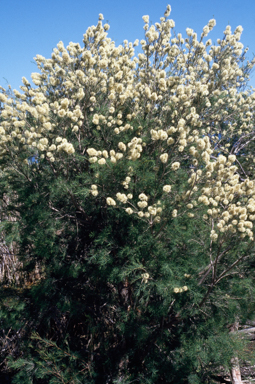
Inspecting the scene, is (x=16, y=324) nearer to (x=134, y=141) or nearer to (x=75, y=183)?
(x=75, y=183)

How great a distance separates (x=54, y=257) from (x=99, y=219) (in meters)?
0.72

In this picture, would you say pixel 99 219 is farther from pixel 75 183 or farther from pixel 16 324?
pixel 16 324

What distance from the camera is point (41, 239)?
3.57m

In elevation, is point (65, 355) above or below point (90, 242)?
below

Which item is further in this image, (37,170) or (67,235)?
(67,235)

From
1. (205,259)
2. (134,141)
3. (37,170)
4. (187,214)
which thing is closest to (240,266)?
(205,259)

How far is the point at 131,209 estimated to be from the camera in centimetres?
292

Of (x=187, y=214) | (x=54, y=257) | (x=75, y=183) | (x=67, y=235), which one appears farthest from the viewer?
(x=67, y=235)

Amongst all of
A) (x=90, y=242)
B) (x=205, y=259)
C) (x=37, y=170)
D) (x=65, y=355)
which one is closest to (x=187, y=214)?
(x=205, y=259)

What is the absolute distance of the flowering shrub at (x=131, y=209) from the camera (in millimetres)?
3150

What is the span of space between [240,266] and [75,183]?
2.10 m

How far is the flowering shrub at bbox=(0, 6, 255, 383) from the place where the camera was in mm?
3150

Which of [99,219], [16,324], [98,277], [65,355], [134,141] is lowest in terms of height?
[65,355]

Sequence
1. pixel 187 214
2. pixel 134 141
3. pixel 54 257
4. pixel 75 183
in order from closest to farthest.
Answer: pixel 134 141, pixel 187 214, pixel 75 183, pixel 54 257
